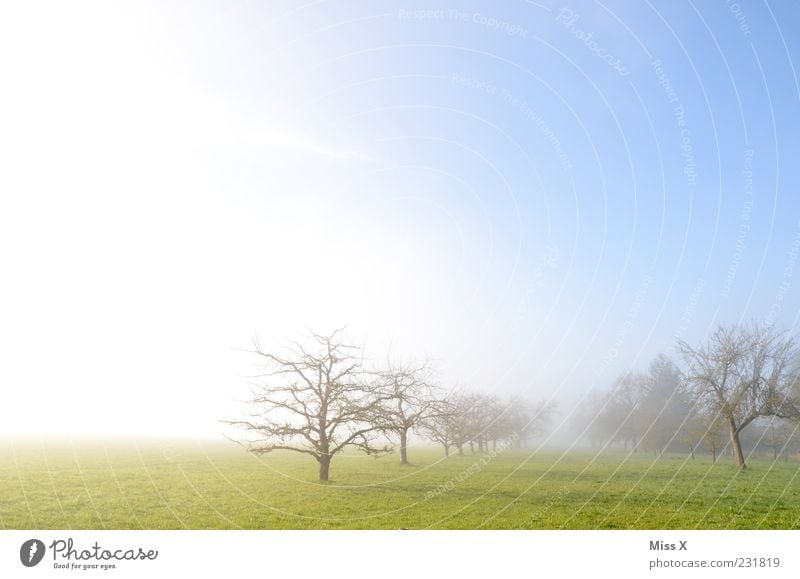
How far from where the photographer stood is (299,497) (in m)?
8.91

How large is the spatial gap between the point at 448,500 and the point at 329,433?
2781 millimetres

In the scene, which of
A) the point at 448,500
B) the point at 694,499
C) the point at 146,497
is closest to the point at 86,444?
the point at 146,497

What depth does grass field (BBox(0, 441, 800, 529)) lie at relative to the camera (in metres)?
7.65
